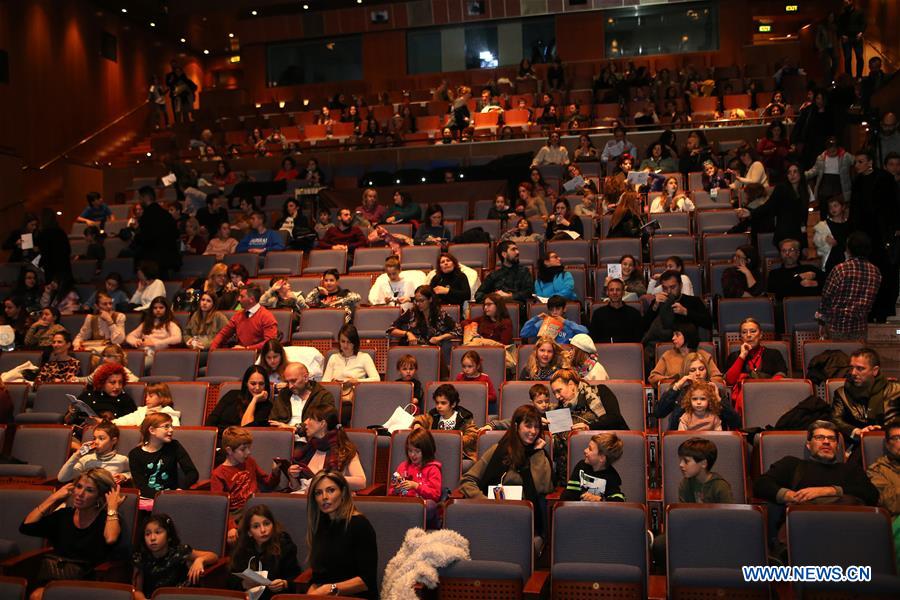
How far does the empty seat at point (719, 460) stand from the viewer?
4609 mm

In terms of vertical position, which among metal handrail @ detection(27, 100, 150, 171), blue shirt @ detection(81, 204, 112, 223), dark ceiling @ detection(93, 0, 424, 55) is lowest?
blue shirt @ detection(81, 204, 112, 223)

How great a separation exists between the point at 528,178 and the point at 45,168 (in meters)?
7.65

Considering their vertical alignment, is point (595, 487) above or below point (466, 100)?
below

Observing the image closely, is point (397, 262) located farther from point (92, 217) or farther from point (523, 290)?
point (92, 217)

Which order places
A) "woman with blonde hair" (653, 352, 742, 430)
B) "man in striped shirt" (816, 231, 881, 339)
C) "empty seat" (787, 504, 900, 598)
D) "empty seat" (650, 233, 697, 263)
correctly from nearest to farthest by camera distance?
"empty seat" (787, 504, 900, 598)
"woman with blonde hair" (653, 352, 742, 430)
"man in striped shirt" (816, 231, 881, 339)
"empty seat" (650, 233, 697, 263)

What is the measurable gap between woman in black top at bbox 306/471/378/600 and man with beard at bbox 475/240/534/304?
3.78m

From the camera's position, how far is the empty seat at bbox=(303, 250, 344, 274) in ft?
30.5

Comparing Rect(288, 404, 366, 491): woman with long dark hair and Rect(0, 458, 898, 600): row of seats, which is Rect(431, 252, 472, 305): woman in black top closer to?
Rect(288, 404, 366, 491): woman with long dark hair

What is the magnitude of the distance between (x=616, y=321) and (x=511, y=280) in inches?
44.3

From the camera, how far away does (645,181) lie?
10.8m

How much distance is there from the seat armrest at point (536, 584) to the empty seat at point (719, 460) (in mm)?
974

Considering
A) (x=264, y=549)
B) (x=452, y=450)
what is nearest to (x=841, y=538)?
(x=452, y=450)

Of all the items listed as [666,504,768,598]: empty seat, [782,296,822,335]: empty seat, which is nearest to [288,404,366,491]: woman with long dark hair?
[666,504,768,598]: empty seat

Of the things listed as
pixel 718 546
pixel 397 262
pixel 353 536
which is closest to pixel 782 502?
pixel 718 546
